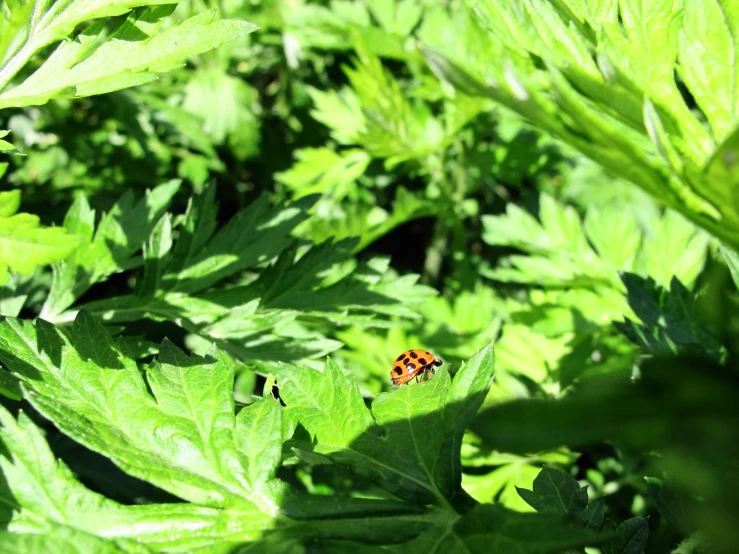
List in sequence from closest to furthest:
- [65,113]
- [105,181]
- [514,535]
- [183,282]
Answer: [514,535], [183,282], [105,181], [65,113]

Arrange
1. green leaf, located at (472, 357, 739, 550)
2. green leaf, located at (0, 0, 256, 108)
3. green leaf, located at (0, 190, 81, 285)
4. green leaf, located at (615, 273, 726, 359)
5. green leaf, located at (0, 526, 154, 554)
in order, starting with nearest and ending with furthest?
green leaf, located at (472, 357, 739, 550) < green leaf, located at (0, 526, 154, 554) < green leaf, located at (0, 190, 81, 285) < green leaf, located at (0, 0, 256, 108) < green leaf, located at (615, 273, 726, 359)

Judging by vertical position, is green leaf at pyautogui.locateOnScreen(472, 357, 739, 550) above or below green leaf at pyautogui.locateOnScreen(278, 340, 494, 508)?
above

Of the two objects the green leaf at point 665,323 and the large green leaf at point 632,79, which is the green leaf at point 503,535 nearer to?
the large green leaf at point 632,79

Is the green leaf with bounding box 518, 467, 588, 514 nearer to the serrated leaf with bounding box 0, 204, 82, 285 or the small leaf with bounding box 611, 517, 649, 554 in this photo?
the small leaf with bounding box 611, 517, 649, 554

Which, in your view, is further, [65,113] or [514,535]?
[65,113]

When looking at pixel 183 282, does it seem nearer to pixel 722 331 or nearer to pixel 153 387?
pixel 153 387

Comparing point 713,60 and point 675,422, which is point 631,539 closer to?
point 675,422

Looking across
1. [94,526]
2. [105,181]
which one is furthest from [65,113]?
[94,526]

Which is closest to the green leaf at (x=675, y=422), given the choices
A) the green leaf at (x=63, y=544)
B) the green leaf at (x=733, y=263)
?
the green leaf at (x=63, y=544)

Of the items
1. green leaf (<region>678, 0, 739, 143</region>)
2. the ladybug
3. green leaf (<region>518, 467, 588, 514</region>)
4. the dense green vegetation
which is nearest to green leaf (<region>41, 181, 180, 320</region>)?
the dense green vegetation
